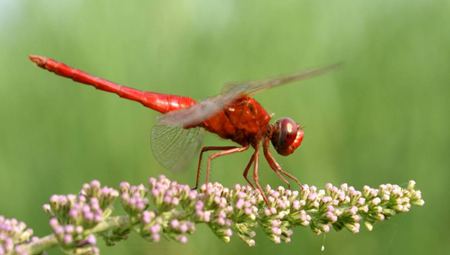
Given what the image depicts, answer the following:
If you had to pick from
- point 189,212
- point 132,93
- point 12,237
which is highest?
point 132,93

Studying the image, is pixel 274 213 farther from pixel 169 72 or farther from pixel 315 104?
pixel 169 72

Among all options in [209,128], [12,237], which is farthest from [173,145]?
[12,237]

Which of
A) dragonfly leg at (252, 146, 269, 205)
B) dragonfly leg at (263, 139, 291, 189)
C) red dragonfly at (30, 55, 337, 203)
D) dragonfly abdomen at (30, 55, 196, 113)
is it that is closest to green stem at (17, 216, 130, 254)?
dragonfly leg at (252, 146, 269, 205)

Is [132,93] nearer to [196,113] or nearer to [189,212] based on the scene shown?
[196,113]

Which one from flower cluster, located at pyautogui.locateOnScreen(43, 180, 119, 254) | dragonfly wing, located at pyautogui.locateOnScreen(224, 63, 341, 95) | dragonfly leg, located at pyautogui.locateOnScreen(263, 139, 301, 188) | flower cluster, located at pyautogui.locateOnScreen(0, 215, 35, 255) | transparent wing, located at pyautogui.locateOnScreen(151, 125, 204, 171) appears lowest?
flower cluster, located at pyautogui.locateOnScreen(0, 215, 35, 255)

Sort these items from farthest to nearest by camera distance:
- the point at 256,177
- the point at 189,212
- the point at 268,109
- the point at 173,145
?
the point at 268,109, the point at 173,145, the point at 256,177, the point at 189,212

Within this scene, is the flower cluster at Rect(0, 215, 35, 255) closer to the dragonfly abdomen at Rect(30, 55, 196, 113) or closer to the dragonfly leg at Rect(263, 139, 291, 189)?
the dragonfly abdomen at Rect(30, 55, 196, 113)

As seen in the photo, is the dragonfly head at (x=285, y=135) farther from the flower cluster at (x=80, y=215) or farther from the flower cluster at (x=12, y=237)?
the flower cluster at (x=12, y=237)
